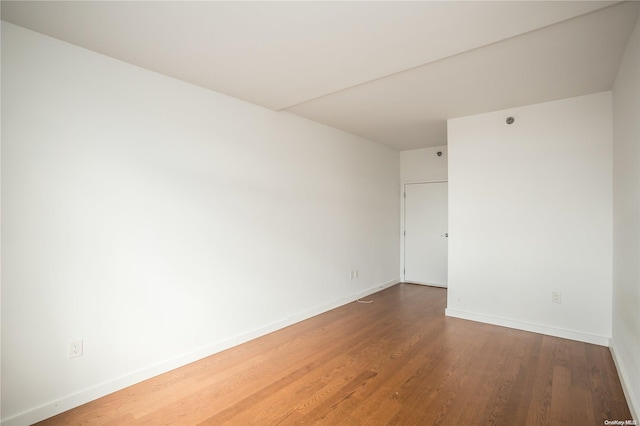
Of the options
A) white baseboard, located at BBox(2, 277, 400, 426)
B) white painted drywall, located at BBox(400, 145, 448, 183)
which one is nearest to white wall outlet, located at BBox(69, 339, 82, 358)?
white baseboard, located at BBox(2, 277, 400, 426)

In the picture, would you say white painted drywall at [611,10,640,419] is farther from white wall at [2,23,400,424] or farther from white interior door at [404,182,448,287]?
white wall at [2,23,400,424]

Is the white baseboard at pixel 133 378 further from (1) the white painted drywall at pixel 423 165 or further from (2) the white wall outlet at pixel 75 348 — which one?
(1) the white painted drywall at pixel 423 165

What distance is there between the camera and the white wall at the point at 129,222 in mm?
2064

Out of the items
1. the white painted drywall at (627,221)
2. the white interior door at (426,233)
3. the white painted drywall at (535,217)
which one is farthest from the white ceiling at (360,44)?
the white interior door at (426,233)

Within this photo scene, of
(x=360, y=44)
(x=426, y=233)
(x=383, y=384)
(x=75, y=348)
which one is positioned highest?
(x=360, y=44)

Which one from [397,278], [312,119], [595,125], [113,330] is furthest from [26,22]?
[397,278]

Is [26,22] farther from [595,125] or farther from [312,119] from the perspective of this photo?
Result: [595,125]

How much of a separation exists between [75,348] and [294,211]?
2.43 meters

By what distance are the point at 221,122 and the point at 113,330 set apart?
6.65ft

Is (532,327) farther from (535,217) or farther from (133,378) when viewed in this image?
(133,378)

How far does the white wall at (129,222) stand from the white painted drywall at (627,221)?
3025 millimetres

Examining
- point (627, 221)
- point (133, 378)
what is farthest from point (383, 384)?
point (627, 221)

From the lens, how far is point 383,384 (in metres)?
2.52

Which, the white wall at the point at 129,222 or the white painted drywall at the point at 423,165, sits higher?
the white painted drywall at the point at 423,165
